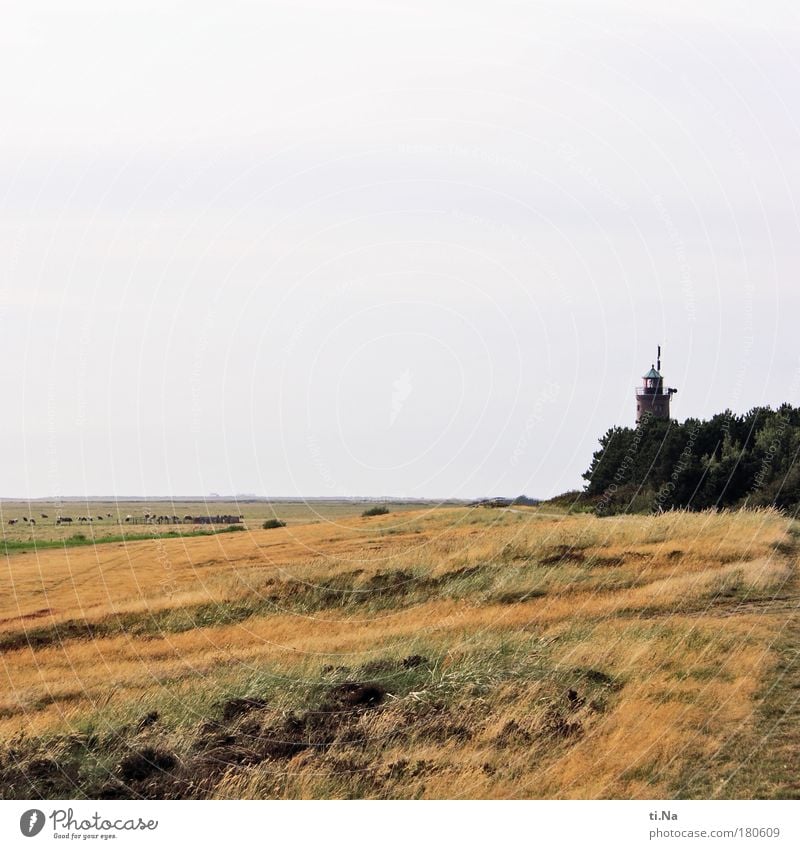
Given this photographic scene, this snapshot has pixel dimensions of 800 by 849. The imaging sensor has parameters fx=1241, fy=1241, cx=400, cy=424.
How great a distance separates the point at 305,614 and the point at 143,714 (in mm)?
10786

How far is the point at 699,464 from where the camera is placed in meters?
65.8

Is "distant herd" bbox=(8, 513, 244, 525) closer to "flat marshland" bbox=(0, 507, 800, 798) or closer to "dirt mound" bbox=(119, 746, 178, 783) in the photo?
"flat marshland" bbox=(0, 507, 800, 798)

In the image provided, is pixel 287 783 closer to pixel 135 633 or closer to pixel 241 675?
pixel 241 675

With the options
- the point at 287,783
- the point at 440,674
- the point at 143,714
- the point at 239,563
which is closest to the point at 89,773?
the point at 143,714

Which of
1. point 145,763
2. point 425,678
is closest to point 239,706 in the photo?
point 145,763

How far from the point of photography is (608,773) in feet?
78.9

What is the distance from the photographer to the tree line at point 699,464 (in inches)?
2340

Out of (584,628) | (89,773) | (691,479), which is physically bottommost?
(89,773)

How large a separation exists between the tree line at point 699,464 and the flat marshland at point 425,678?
50.0 feet

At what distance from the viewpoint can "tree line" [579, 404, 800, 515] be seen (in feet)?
195

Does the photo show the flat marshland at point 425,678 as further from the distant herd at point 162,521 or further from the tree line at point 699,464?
the distant herd at point 162,521

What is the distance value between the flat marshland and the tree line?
15.3 metres

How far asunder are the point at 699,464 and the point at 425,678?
131ft

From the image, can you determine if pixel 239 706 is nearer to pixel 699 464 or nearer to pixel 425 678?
pixel 425 678
